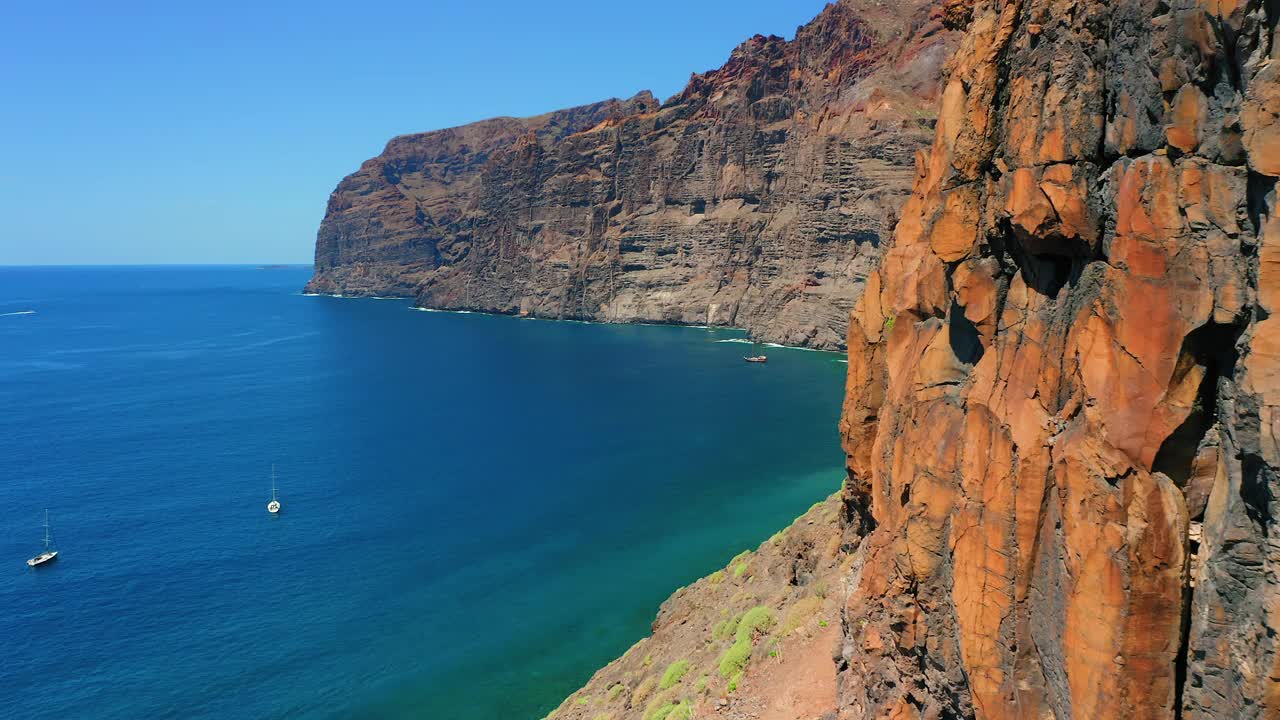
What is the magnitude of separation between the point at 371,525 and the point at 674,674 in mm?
43742

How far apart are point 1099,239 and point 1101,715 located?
7.63 m

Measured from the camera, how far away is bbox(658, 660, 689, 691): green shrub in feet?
105

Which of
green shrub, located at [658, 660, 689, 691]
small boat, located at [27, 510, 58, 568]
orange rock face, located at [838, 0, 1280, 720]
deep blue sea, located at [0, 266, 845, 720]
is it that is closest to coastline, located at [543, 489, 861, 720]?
green shrub, located at [658, 660, 689, 691]

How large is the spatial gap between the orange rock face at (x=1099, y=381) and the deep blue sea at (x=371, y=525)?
31.9 meters

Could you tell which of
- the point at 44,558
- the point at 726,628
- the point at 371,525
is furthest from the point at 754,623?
the point at 44,558

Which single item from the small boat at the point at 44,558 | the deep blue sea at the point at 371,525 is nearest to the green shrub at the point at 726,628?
the deep blue sea at the point at 371,525

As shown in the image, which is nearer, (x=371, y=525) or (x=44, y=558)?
(x=44, y=558)

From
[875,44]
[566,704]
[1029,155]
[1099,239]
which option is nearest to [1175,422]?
[1099,239]

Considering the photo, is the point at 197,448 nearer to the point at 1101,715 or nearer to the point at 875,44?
the point at 1101,715

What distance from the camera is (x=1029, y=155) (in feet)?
48.8

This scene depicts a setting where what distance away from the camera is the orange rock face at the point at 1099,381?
1029cm

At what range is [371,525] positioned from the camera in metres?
68.2

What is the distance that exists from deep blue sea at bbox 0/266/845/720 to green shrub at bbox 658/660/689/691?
41.1 feet

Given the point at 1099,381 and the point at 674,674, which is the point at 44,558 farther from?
the point at 1099,381
